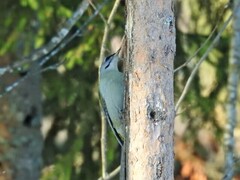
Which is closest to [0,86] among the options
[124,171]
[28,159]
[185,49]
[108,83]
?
[28,159]

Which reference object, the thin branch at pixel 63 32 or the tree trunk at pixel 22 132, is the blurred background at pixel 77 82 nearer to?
the tree trunk at pixel 22 132

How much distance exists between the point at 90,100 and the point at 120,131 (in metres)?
2.22

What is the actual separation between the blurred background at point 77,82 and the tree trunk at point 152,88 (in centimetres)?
206

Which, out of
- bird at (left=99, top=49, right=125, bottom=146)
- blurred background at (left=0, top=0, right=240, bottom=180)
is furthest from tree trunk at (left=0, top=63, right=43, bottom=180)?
bird at (left=99, top=49, right=125, bottom=146)

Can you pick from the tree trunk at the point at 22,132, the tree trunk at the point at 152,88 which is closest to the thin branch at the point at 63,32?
the tree trunk at the point at 22,132

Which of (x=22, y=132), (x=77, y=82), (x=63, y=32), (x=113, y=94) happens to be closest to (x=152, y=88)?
(x=113, y=94)

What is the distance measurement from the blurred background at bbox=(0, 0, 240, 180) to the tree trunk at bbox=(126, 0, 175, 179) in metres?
2.06

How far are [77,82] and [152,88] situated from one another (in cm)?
309

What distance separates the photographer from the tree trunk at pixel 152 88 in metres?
3.73

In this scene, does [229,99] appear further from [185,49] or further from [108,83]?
[185,49]

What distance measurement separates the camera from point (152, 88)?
3.73 meters

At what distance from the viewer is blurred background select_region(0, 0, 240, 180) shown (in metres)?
6.23

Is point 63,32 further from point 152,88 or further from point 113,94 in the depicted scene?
point 152,88

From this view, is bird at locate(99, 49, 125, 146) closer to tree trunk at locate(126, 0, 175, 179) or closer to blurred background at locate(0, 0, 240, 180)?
tree trunk at locate(126, 0, 175, 179)
